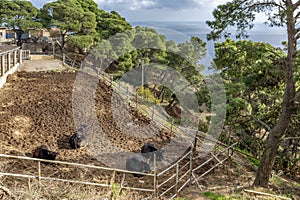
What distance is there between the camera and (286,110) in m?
5.71

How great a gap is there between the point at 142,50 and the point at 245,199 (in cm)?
1386

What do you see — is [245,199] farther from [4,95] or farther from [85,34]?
[85,34]

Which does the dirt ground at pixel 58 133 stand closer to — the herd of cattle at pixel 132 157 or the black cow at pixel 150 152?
the herd of cattle at pixel 132 157

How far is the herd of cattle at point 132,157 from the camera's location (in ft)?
19.8

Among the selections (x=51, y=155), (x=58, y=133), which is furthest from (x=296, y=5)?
(x=58, y=133)

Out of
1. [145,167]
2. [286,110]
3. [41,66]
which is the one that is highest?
[41,66]

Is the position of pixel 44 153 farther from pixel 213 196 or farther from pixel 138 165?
pixel 213 196

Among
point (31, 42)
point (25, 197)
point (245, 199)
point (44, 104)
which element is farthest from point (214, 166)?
point (31, 42)

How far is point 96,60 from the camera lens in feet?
61.9

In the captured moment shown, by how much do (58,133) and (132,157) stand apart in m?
2.34

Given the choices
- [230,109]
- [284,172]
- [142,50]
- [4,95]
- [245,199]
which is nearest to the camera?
[245,199]

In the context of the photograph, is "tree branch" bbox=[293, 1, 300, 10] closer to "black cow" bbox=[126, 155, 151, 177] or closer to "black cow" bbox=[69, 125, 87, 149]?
"black cow" bbox=[126, 155, 151, 177]

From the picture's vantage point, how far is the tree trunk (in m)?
5.39

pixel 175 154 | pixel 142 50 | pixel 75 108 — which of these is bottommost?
pixel 175 154
